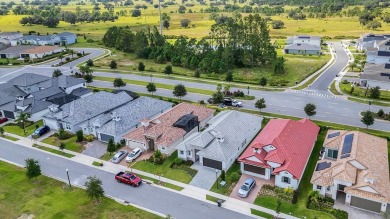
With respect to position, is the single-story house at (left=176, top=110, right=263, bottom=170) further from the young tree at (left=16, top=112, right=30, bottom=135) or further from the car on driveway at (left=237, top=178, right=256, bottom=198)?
the young tree at (left=16, top=112, right=30, bottom=135)

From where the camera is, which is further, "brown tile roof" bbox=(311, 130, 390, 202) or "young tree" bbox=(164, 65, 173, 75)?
"young tree" bbox=(164, 65, 173, 75)

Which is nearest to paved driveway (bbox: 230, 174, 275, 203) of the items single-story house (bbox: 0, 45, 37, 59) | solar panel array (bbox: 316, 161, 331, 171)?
solar panel array (bbox: 316, 161, 331, 171)

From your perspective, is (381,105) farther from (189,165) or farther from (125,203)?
(125,203)

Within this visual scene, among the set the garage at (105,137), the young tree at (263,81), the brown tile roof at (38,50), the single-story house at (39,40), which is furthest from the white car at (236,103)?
the single-story house at (39,40)

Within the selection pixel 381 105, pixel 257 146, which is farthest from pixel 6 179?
pixel 381 105

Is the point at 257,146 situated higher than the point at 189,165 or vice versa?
the point at 257,146

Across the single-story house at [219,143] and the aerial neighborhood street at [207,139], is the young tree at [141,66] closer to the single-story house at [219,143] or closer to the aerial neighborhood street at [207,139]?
the aerial neighborhood street at [207,139]
